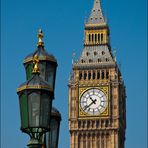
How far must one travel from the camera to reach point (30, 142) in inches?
351

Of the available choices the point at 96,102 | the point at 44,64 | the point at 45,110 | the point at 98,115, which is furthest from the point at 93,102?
the point at 45,110

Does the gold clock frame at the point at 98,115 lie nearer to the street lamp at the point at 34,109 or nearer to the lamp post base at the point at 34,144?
the street lamp at the point at 34,109

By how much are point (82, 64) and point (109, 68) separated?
3.42 metres

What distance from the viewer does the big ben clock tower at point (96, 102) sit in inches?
2768

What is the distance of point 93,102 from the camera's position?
7050cm

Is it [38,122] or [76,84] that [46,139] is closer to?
[38,122]

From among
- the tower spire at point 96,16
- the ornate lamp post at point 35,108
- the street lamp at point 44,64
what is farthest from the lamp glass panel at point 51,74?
the tower spire at point 96,16

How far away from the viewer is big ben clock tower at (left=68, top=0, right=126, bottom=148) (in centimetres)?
7031

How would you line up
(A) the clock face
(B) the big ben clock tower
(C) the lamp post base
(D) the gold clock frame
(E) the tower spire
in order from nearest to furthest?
(C) the lamp post base, (D) the gold clock frame, (B) the big ben clock tower, (A) the clock face, (E) the tower spire

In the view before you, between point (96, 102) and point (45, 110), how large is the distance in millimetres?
61599

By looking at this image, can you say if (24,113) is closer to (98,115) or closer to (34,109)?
(34,109)

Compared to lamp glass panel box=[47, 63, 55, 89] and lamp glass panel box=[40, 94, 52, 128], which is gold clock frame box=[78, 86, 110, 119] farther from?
lamp glass panel box=[40, 94, 52, 128]

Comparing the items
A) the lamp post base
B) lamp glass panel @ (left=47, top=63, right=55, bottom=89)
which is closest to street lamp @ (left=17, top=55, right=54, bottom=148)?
the lamp post base

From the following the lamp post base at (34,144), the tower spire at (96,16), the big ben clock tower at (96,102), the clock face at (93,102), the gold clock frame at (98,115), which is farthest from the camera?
the tower spire at (96,16)
